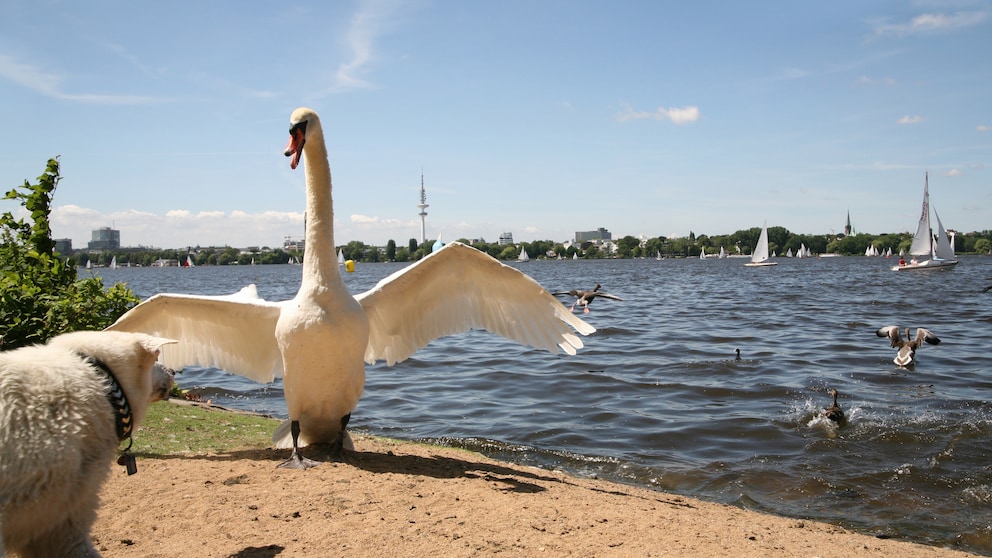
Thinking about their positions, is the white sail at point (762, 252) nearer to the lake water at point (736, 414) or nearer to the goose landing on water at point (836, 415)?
the lake water at point (736, 414)

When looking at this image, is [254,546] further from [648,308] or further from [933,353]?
[648,308]

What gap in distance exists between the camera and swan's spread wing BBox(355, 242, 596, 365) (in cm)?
675

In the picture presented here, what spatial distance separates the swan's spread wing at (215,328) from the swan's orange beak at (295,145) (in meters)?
1.40

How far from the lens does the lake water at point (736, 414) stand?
7.65 m

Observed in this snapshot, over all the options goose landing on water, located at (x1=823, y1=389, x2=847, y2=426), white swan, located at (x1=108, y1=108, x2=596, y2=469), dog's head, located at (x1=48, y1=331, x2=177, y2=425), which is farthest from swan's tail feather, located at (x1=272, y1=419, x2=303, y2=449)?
goose landing on water, located at (x1=823, y1=389, x2=847, y2=426)

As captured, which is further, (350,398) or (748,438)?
(748,438)

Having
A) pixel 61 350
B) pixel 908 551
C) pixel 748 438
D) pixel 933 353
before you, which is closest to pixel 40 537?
pixel 61 350

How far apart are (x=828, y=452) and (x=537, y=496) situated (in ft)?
17.7

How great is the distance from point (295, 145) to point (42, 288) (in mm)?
4687

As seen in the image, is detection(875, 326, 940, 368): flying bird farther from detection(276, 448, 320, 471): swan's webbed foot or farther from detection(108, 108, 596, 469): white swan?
detection(276, 448, 320, 471): swan's webbed foot

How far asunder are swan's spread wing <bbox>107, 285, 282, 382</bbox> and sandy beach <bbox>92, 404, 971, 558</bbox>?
993 millimetres

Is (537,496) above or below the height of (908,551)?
above

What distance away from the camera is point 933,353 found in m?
16.7

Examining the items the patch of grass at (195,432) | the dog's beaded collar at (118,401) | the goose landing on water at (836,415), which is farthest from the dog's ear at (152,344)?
the goose landing on water at (836,415)
